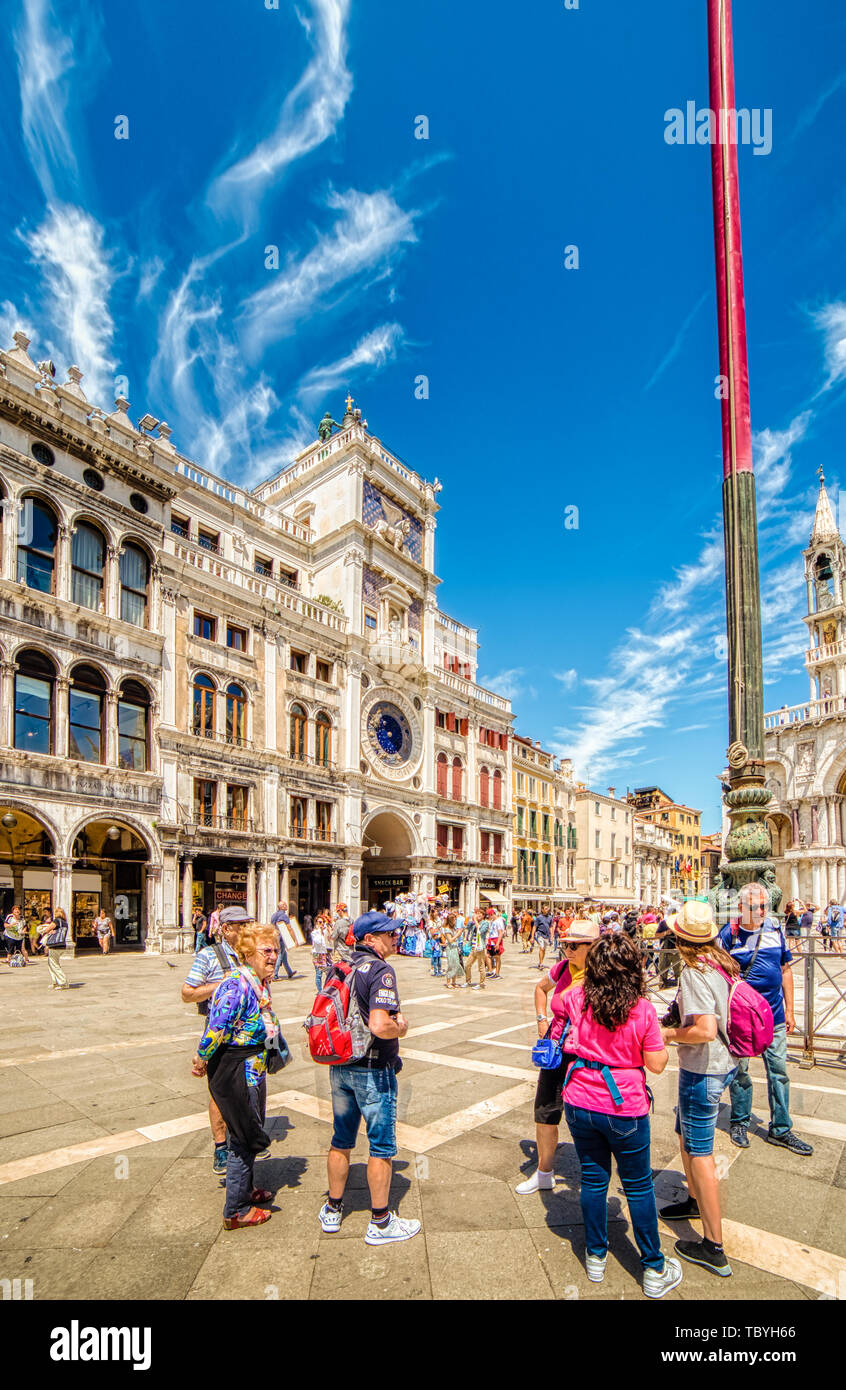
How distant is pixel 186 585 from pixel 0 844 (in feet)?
33.4

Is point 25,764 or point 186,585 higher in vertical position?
point 186,585

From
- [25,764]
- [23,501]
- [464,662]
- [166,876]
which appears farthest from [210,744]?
[464,662]

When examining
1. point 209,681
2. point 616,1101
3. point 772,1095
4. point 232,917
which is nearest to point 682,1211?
point 616,1101

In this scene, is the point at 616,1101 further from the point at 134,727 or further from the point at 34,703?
the point at 134,727

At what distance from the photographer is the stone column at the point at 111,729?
22531 millimetres

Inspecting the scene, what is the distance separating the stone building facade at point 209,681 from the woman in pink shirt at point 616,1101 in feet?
65.1

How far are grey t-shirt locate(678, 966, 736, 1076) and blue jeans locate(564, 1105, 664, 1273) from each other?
0.59m

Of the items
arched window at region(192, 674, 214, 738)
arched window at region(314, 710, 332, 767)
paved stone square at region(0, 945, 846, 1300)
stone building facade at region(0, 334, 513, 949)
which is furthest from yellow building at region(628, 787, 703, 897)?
paved stone square at region(0, 945, 846, 1300)

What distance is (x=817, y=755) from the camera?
1537 inches

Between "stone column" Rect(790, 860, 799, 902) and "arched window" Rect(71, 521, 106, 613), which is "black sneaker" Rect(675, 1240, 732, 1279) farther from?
"stone column" Rect(790, 860, 799, 902)

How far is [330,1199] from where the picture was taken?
4.03 metres

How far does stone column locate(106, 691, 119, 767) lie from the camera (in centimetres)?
2253
